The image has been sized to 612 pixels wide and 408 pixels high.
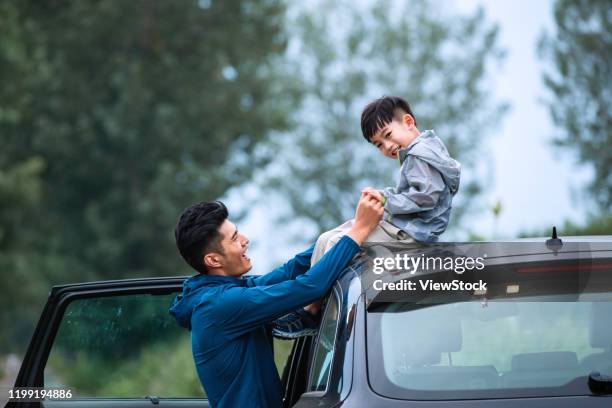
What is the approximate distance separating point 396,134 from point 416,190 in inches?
18.2

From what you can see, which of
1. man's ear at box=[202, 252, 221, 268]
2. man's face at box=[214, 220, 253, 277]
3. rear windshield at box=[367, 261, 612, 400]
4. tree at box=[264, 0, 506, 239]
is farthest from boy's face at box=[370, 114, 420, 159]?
tree at box=[264, 0, 506, 239]

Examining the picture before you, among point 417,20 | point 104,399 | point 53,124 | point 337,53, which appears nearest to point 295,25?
point 337,53

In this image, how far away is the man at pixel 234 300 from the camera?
381cm

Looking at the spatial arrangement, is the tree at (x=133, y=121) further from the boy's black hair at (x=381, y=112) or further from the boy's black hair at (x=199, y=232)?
the boy's black hair at (x=199, y=232)

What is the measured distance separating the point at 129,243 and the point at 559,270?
33.7m

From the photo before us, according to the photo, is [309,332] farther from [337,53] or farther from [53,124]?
[337,53]

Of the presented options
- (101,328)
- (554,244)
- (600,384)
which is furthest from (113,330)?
(600,384)

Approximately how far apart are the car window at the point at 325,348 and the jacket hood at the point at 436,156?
2.38 ft

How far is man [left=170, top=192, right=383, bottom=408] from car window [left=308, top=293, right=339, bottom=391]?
9 cm

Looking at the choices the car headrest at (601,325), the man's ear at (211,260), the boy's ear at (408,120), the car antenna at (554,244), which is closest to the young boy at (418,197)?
the boy's ear at (408,120)

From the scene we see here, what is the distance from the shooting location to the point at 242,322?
3.88 meters

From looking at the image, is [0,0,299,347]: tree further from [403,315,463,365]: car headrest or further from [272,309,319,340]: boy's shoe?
[403,315,463,365]: car headrest

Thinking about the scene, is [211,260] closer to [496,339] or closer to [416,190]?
[416,190]

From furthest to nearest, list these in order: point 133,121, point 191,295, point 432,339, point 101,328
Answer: point 133,121, point 101,328, point 191,295, point 432,339
